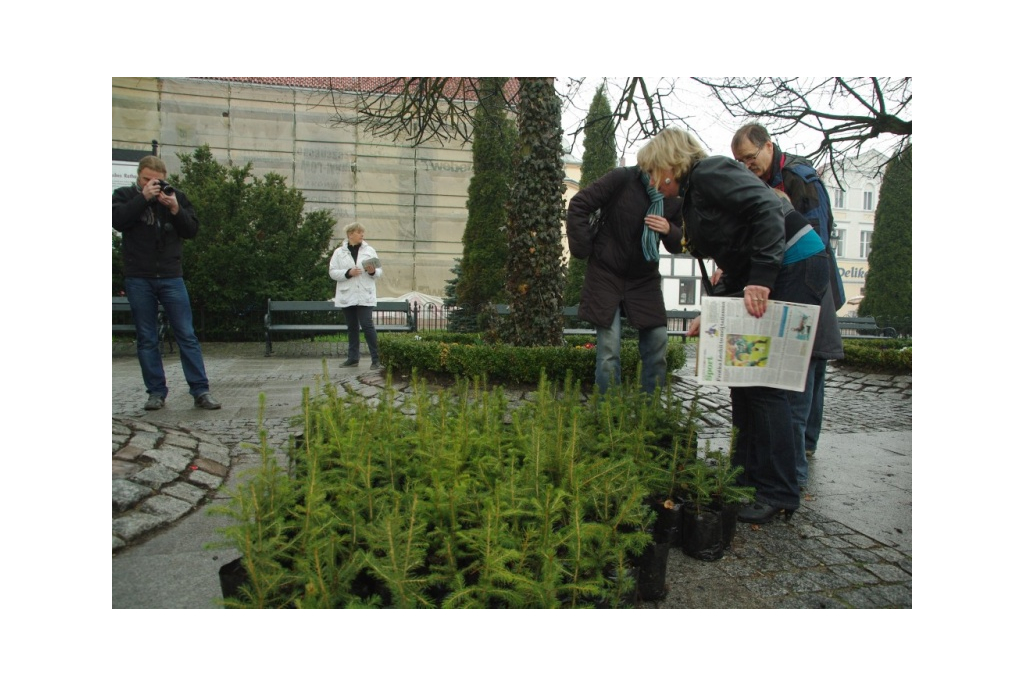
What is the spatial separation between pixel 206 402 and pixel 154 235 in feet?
3.56

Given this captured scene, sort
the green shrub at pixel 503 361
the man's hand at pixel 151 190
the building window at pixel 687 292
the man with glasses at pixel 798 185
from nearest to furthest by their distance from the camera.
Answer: the man with glasses at pixel 798 185 → the man's hand at pixel 151 190 → the green shrub at pixel 503 361 → the building window at pixel 687 292

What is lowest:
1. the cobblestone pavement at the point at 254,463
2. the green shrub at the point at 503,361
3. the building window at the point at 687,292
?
the cobblestone pavement at the point at 254,463

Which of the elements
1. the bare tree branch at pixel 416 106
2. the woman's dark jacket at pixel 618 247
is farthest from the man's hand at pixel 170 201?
the woman's dark jacket at pixel 618 247

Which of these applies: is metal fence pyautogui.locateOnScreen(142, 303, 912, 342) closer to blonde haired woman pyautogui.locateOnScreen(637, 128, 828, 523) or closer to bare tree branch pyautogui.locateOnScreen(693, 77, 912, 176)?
bare tree branch pyautogui.locateOnScreen(693, 77, 912, 176)

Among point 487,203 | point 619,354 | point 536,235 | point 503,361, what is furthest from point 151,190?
point 487,203

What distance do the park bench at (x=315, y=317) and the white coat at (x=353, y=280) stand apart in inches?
5.6

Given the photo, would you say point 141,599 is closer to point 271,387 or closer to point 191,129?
point 271,387

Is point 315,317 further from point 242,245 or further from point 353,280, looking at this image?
point 242,245

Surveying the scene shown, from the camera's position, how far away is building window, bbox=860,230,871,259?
17.4 ft

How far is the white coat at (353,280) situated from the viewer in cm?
545

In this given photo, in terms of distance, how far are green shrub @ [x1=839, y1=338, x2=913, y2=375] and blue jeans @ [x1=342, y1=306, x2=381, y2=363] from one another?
4676 mm

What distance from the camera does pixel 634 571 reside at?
171cm

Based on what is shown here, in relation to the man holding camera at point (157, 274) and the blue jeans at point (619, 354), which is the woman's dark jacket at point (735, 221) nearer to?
the blue jeans at point (619, 354)

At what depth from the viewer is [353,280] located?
5.51 meters
